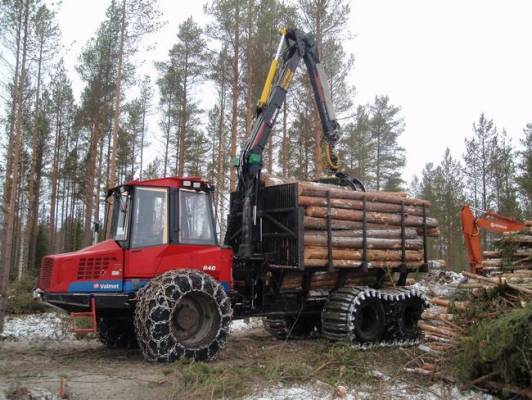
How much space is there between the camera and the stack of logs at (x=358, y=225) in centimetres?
1004

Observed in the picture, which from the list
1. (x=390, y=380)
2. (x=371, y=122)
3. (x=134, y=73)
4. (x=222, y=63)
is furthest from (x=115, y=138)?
(x=371, y=122)

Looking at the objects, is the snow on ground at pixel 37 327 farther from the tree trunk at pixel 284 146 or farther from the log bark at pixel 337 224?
the tree trunk at pixel 284 146

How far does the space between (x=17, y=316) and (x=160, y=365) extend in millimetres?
9149

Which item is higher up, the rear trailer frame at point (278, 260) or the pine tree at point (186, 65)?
the pine tree at point (186, 65)

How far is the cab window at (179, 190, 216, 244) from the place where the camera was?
901cm

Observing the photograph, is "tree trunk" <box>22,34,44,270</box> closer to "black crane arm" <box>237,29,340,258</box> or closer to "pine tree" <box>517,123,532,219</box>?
"black crane arm" <box>237,29,340,258</box>

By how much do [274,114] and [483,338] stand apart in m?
6.43

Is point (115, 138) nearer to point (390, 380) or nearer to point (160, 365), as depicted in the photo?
point (160, 365)

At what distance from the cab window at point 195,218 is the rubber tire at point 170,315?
747mm

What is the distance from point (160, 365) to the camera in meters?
7.92

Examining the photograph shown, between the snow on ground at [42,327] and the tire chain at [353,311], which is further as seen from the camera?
the snow on ground at [42,327]

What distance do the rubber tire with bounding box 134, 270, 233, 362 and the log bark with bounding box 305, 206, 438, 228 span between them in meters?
2.56

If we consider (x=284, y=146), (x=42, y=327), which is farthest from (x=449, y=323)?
(x=284, y=146)

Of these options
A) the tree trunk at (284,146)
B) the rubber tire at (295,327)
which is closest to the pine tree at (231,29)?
the tree trunk at (284,146)
